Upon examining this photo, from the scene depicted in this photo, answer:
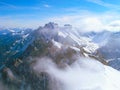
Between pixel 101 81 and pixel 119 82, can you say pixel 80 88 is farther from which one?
pixel 119 82

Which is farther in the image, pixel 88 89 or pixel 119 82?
pixel 119 82

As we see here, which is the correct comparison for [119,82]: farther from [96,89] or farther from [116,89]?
[96,89]

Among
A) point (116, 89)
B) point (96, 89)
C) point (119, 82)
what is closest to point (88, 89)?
point (96, 89)

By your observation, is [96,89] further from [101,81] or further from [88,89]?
[101,81]

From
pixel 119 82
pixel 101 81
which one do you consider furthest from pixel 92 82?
pixel 119 82

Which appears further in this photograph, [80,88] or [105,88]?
[80,88]

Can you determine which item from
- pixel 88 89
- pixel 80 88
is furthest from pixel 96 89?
pixel 80 88

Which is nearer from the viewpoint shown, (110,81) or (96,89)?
(96,89)
